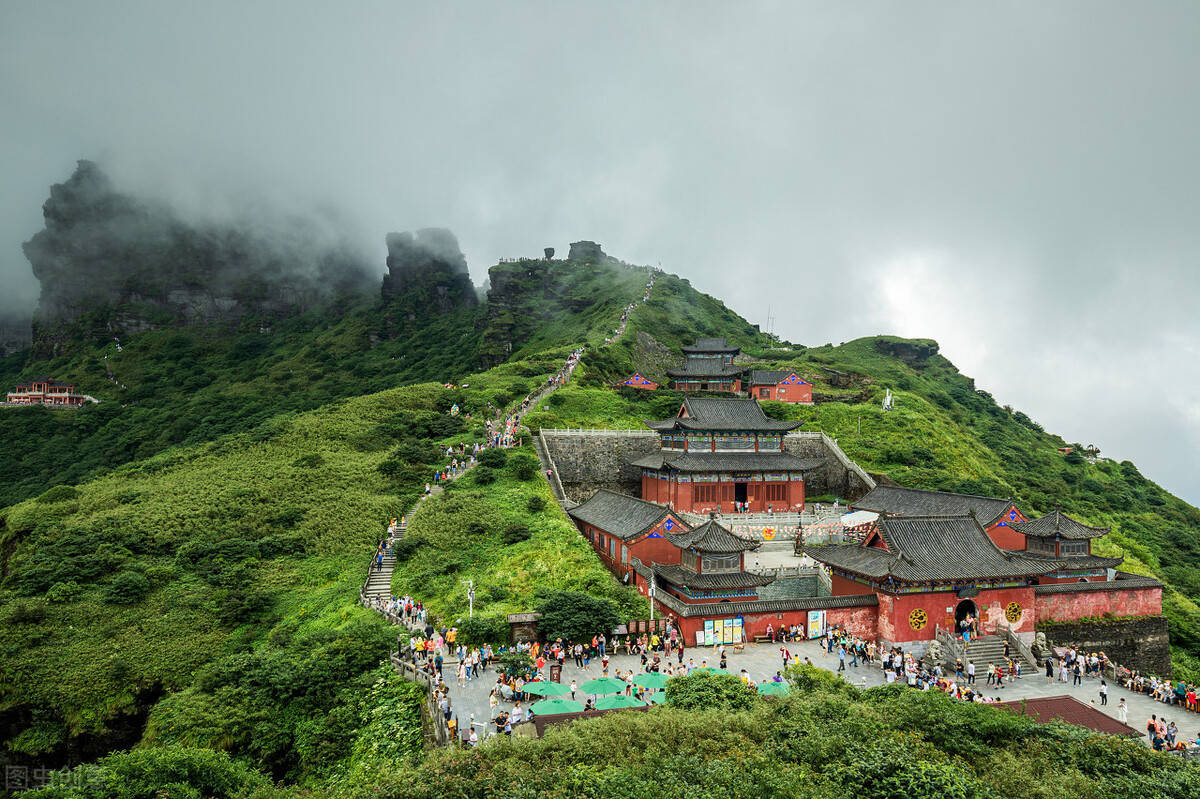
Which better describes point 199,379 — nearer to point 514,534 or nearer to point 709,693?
point 514,534

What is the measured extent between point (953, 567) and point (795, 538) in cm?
1296

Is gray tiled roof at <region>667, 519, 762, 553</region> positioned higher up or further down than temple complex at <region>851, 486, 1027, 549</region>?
further down

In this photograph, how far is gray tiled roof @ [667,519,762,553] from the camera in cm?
3228

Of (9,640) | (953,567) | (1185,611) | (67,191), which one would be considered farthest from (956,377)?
(67,191)

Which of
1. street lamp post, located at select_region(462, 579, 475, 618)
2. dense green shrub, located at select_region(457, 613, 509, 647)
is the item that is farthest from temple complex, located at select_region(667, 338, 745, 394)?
dense green shrub, located at select_region(457, 613, 509, 647)

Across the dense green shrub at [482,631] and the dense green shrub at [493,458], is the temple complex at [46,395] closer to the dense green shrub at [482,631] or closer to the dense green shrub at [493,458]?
the dense green shrub at [493,458]

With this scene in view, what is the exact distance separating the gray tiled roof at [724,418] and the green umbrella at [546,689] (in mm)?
33417

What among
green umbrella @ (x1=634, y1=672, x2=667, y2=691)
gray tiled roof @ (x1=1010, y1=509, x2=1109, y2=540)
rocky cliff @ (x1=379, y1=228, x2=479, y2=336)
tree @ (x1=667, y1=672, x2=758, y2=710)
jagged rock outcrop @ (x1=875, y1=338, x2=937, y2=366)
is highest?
rocky cliff @ (x1=379, y1=228, x2=479, y2=336)

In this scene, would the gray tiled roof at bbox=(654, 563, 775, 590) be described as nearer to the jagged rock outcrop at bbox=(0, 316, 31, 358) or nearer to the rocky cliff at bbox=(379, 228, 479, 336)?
the rocky cliff at bbox=(379, 228, 479, 336)

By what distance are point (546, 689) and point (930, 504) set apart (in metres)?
31.5

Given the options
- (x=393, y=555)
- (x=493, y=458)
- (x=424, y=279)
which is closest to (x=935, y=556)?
(x=393, y=555)

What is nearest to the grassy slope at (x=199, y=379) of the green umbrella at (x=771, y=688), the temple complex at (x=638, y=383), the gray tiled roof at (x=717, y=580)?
the temple complex at (x=638, y=383)

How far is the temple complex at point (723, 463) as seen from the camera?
170 ft

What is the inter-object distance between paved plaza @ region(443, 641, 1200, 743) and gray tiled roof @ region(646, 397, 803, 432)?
25.2 meters
